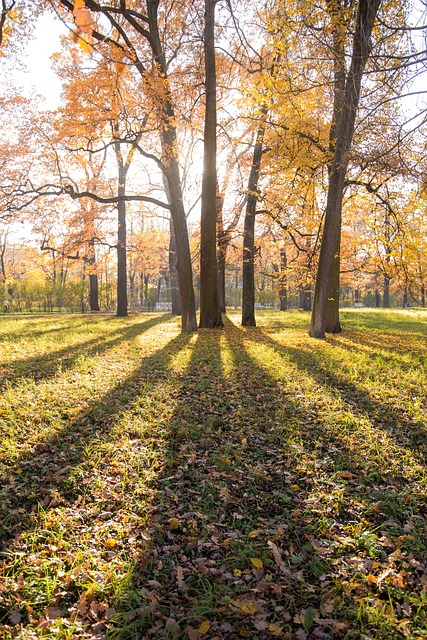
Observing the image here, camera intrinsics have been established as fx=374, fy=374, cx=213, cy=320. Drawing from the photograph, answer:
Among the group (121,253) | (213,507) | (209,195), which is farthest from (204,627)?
(121,253)

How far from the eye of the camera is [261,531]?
265 centimetres

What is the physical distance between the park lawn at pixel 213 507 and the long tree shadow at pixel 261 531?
0.4 inches

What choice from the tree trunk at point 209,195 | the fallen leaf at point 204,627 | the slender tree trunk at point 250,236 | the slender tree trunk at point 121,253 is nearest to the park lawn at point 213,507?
the fallen leaf at point 204,627

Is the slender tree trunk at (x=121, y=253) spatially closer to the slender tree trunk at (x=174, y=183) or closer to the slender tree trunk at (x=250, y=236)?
the slender tree trunk at (x=250, y=236)

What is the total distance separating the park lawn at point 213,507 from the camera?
2.01 metres

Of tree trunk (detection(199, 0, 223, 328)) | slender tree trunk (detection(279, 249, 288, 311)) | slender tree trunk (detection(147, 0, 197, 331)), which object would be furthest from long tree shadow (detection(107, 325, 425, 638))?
slender tree trunk (detection(279, 249, 288, 311))

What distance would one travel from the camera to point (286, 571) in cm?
228

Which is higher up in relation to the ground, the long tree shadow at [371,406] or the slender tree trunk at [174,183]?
the slender tree trunk at [174,183]

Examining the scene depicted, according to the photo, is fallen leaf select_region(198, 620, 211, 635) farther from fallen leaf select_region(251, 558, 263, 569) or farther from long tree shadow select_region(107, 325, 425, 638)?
fallen leaf select_region(251, 558, 263, 569)

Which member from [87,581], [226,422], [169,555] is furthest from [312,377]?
[87,581]

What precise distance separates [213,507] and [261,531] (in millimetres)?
450

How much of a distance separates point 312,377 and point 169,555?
422 centimetres

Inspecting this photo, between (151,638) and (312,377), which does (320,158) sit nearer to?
(312,377)

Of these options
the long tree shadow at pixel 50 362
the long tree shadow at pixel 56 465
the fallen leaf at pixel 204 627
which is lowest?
the fallen leaf at pixel 204 627
